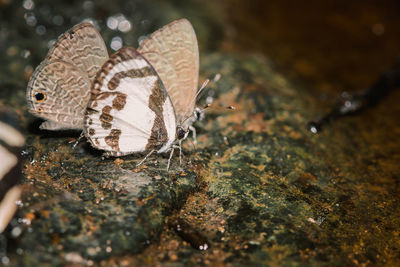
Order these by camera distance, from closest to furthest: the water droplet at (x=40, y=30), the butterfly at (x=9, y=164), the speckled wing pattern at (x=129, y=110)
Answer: the butterfly at (x=9, y=164) → the speckled wing pattern at (x=129, y=110) → the water droplet at (x=40, y=30)

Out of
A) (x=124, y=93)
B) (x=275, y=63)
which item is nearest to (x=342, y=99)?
(x=275, y=63)

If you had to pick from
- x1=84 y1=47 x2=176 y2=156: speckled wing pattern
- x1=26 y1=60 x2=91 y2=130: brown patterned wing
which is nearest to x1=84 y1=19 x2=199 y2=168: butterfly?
x1=84 y1=47 x2=176 y2=156: speckled wing pattern

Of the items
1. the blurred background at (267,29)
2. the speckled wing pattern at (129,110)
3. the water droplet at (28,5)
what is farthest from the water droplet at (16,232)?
the water droplet at (28,5)

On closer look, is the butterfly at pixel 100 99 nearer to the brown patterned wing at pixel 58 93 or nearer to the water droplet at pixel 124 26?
the brown patterned wing at pixel 58 93

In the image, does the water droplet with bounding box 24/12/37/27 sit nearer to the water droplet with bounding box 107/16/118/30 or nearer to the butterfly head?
the water droplet with bounding box 107/16/118/30

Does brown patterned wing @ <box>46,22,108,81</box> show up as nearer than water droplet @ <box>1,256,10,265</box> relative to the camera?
No

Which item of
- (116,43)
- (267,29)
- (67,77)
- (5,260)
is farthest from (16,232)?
(267,29)
